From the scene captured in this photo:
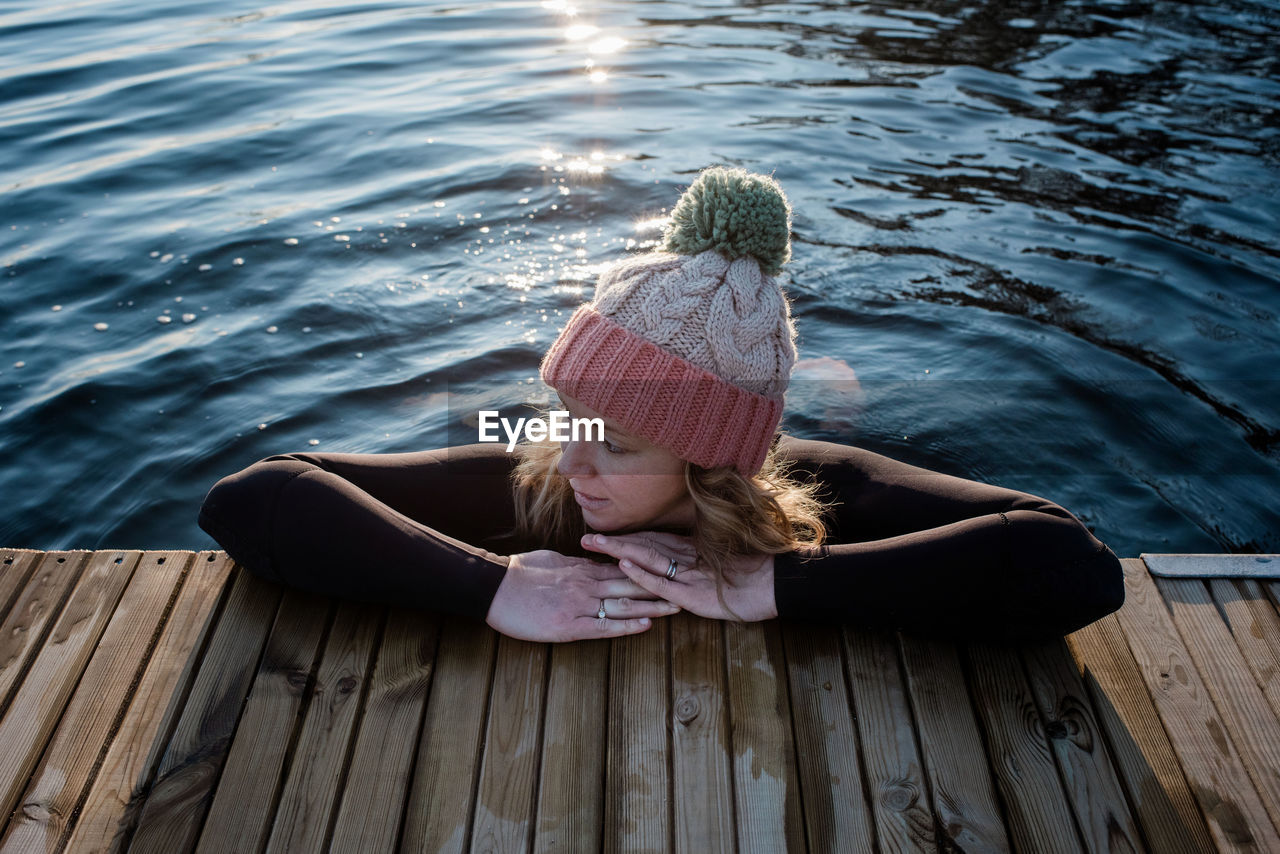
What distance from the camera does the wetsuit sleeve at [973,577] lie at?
267 cm

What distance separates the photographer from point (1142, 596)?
10.4 ft

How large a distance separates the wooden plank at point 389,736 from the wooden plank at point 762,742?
841 millimetres

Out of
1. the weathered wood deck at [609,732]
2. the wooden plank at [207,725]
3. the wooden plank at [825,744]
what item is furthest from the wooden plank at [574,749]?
the wooden plank at [207,725]

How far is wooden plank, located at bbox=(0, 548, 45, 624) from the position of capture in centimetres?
307

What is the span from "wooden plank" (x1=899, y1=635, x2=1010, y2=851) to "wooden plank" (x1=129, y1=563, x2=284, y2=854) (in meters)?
1.81

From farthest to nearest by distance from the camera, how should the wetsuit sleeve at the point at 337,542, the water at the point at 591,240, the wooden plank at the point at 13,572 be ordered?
1. the water at the point at 591,240
2. the wooden plank at the point at 13,572
3. the wetsuit sleeve at the point at 337,542

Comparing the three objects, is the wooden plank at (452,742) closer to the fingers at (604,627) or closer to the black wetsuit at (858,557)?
the black wetsuit at (858,557)

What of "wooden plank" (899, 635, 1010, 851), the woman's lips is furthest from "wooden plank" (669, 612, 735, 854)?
"wooden plank" (899, 635, 1010, 851)

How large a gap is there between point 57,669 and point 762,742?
2002 mm

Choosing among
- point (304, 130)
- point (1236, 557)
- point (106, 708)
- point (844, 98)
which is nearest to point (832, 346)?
point (1236, 557)

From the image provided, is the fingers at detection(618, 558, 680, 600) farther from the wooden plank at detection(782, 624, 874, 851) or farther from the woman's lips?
the wooden plank at detection(782, 624, 874, 851)

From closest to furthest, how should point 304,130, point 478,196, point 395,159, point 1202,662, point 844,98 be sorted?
point 1202,662
point 478,196
point 395,159
point 304,130
point 844,98

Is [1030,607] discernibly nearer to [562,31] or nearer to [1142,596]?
[1142,596]

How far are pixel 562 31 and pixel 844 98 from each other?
4332 mm
